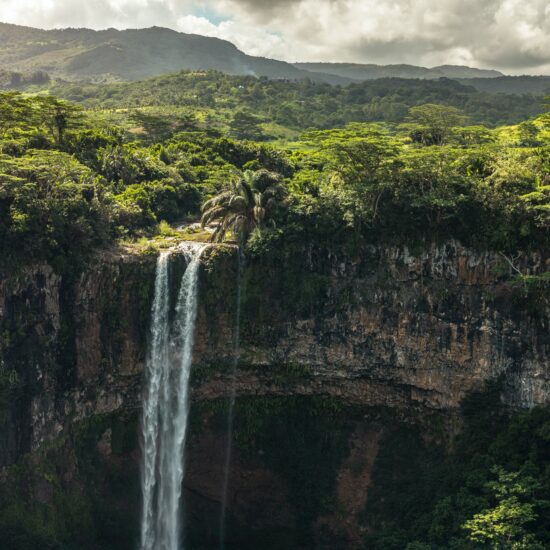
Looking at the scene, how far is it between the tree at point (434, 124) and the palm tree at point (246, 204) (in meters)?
11.6

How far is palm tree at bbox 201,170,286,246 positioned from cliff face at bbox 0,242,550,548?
3.65ft

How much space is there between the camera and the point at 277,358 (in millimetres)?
27953

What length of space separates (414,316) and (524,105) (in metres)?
70.6

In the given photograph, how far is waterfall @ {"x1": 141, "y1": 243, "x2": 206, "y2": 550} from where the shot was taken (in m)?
26.6

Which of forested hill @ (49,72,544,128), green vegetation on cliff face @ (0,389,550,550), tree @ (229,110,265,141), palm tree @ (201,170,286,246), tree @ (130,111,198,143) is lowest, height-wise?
green vegetation on cliff face @ (0,389,550,550)

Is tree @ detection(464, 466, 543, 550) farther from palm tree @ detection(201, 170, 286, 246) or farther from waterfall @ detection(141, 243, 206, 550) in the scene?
palm tree @ detection(201, 170, 286, 246)

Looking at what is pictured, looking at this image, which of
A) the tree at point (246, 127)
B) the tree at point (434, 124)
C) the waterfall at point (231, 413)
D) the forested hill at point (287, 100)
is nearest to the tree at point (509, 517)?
the waterfall at point (231, 413)

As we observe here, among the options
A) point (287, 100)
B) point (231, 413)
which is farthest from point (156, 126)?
point (287, 100)

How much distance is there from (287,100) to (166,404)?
6198cm

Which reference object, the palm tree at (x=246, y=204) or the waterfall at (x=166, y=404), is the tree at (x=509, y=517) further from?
the palm tree at (x=246, y=204)

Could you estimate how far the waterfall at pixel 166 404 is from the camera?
1049 inches

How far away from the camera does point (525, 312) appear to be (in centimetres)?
2469

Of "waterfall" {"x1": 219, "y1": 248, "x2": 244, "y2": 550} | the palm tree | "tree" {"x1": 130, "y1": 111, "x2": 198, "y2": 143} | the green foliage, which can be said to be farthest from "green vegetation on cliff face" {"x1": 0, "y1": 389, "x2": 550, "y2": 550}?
"tree" {"x1": 130, "y1": 111, "x2": 198, "y2": 143}

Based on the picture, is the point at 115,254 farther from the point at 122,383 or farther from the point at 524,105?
the point at 524,105
